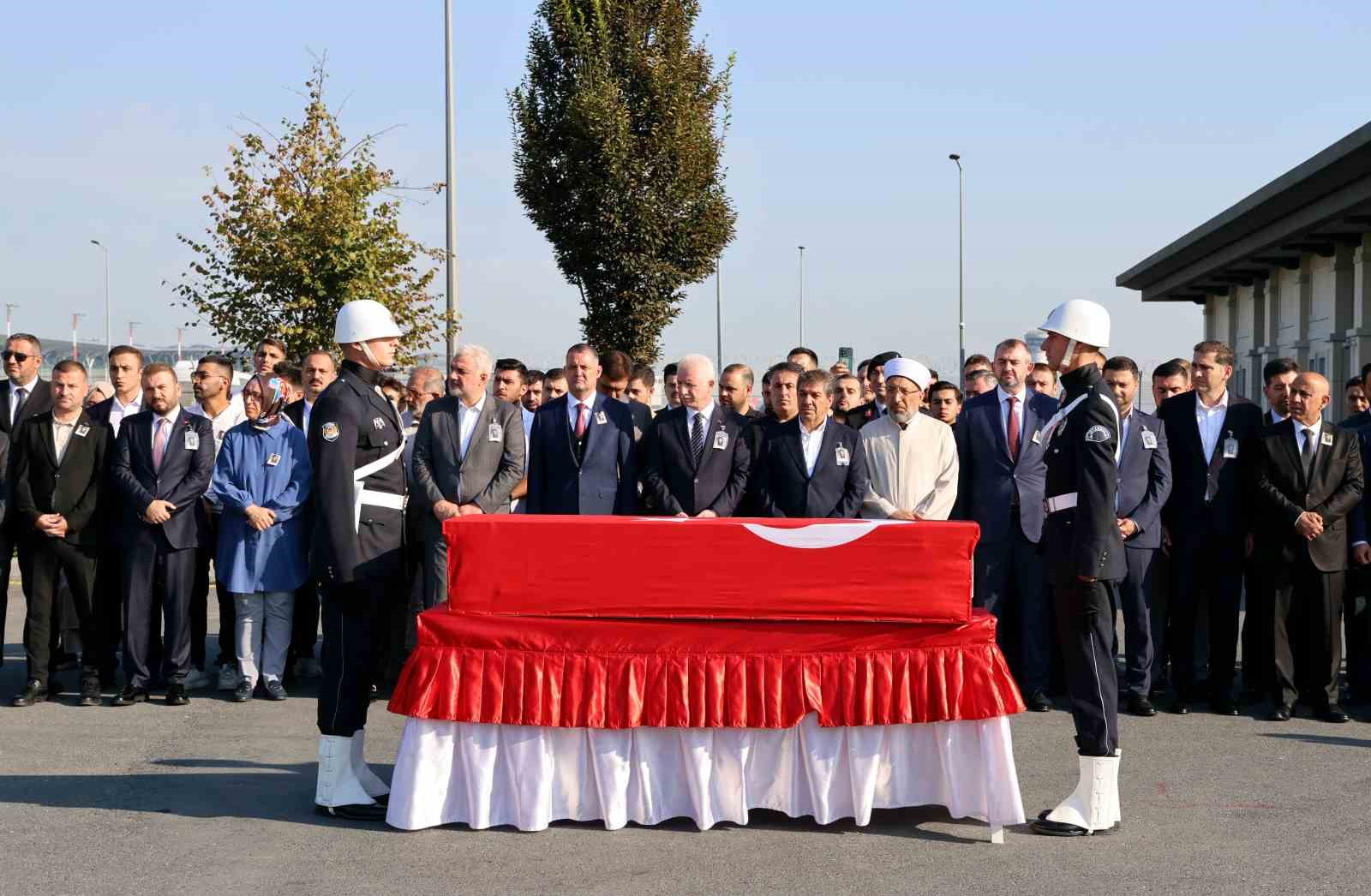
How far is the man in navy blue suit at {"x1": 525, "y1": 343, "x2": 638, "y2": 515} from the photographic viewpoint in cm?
923

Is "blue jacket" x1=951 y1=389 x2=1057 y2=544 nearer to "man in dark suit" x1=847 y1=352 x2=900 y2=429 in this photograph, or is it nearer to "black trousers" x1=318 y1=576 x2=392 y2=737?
"man in dark suit" x1=847 y1=352 x2=900 y2=429

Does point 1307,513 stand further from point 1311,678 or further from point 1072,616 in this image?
point 1072,616

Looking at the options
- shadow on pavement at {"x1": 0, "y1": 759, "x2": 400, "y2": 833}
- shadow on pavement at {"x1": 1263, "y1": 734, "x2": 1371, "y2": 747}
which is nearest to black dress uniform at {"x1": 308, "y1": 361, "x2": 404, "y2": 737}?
shadow on pavement at {"x1": 0, "y1": 759, "x2": 400, "y2": 833}

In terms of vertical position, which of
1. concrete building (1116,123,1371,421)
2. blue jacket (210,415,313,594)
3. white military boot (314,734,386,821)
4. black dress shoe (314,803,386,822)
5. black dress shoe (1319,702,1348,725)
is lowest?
black dress shoe (1319,702,1348,725)

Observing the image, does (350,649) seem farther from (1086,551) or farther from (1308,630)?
(1308,630)

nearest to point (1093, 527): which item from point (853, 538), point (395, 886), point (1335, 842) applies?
point (853, 538)

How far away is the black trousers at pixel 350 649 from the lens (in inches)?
255

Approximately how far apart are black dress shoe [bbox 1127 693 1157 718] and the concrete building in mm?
11767

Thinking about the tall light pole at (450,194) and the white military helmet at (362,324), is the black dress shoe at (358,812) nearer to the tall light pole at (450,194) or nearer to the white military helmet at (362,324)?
the white military helmet at (362,324)

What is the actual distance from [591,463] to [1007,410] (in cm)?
271

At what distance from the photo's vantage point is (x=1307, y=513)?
8.99m

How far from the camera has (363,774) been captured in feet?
21.7

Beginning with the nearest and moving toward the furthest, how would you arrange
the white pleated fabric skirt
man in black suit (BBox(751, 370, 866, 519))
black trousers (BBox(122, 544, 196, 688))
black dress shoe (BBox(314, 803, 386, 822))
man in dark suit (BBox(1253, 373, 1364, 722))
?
the white pleated fabric skirt
black dress shoe (BBox(314, 803, 386, 822))
man in black suit (BBox(751, 370, 866, 519))
man in dark suit (BBox(1253, 373, 1364, 722))
black trousers (BBox(122, 544, 196, 688))

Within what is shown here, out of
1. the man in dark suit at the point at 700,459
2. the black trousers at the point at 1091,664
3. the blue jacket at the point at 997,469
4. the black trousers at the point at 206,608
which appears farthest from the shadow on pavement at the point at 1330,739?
the black trousers at the point at 206,608
